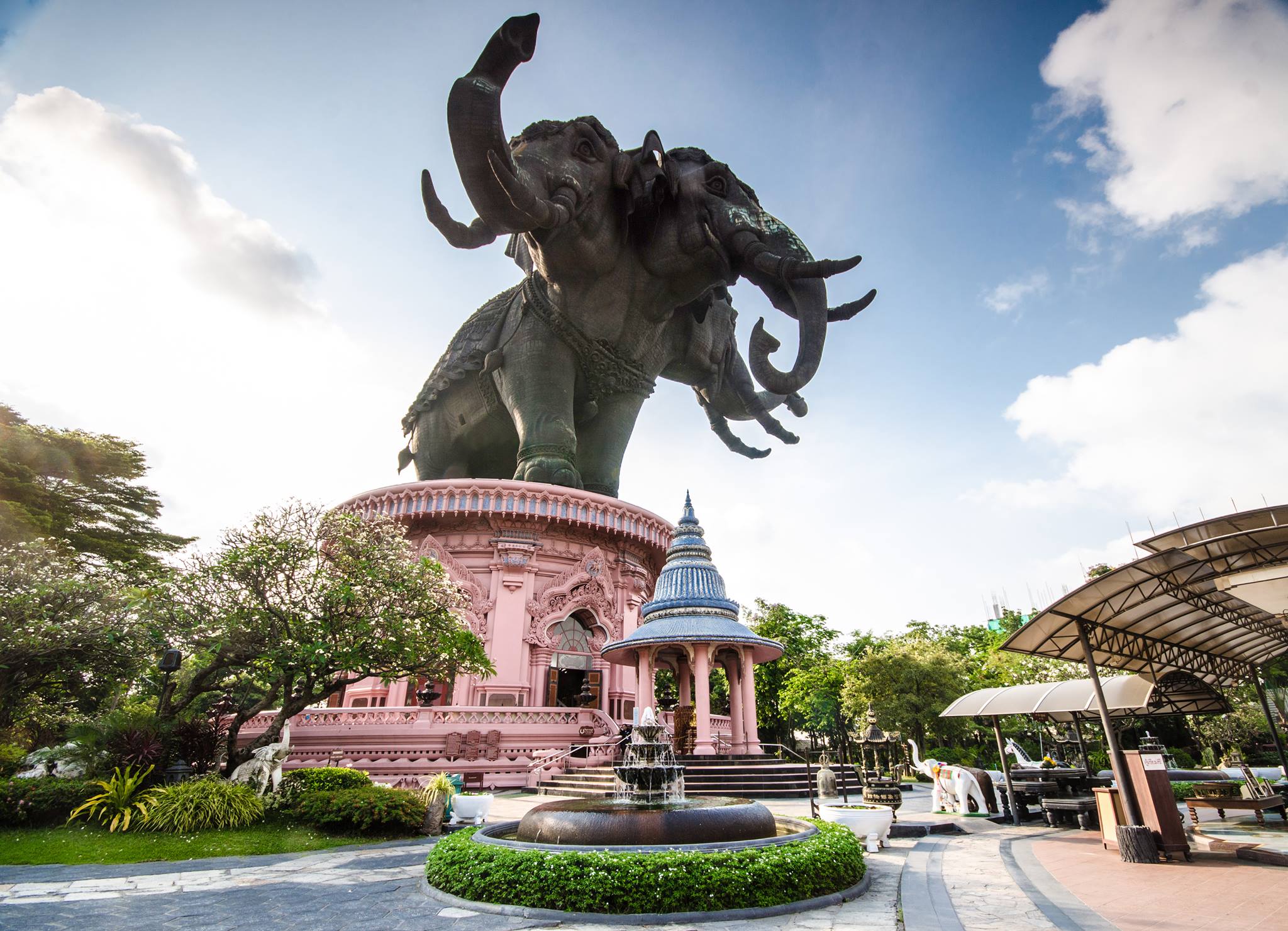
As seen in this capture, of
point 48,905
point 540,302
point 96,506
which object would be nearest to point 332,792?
point 48,905

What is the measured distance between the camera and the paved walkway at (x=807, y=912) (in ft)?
18.2

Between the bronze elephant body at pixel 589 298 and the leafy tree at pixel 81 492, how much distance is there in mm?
12227

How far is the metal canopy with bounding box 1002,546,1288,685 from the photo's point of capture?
29.9 ft

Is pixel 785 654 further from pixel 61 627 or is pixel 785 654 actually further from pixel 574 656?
pixel 61 627

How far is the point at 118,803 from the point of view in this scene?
10680 mm

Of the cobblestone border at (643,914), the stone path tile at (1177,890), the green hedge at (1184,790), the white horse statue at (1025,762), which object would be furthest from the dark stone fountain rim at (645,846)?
the green hedge at (1184,790)

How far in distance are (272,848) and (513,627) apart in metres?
11.3

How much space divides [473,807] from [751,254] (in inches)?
517

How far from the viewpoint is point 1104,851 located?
872cm

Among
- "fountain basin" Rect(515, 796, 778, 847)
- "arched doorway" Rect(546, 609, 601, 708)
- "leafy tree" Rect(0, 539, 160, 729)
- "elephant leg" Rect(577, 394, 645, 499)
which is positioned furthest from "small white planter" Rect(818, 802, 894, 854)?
"elephant leg" Rect(577, 394, 645, 499)

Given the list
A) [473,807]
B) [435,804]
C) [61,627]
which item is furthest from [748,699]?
[61,627]

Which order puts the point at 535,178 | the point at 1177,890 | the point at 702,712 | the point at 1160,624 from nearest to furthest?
1. the point at 1177,890
2. the point at 1160,624
3. the point at 535,178
4. the point at 702,712

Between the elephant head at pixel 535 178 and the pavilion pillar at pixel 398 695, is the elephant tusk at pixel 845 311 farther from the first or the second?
the pavilion pillar at pixel 398 695

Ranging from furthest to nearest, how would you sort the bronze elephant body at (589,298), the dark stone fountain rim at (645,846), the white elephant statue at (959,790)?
the bronze elephant body at (589,298) → the white elephant statue at (959,790) → the dark stone fountain rim at (645,846)
